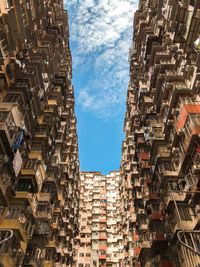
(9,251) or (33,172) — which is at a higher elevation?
(33,172)

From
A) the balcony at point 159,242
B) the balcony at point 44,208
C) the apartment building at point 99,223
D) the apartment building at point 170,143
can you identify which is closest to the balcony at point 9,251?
the balcony at point 44,208

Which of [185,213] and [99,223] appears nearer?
[185,213]

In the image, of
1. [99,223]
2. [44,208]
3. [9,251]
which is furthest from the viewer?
[99,223]

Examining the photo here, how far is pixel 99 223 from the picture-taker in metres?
60.8

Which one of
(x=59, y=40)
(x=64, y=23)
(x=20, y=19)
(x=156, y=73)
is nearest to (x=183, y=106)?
(x=156, y=73)

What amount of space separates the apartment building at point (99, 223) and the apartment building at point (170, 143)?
1545 cm

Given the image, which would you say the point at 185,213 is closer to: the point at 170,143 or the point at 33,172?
the point at 170,143

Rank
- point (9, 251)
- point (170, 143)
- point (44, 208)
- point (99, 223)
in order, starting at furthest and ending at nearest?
point (99, 223) < point (170, 143) < point (44, 208) < point (9, 251)

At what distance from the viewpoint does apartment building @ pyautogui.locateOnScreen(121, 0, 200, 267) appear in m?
21.6

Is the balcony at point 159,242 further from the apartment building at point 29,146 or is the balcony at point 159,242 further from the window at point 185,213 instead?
the apartment building at point 29,146

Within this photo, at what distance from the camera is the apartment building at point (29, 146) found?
21.0m

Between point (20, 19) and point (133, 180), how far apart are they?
2475 cm

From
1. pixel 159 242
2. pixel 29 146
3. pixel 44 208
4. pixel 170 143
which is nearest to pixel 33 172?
pixel 29 146

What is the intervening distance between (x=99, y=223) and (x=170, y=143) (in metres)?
37.7
